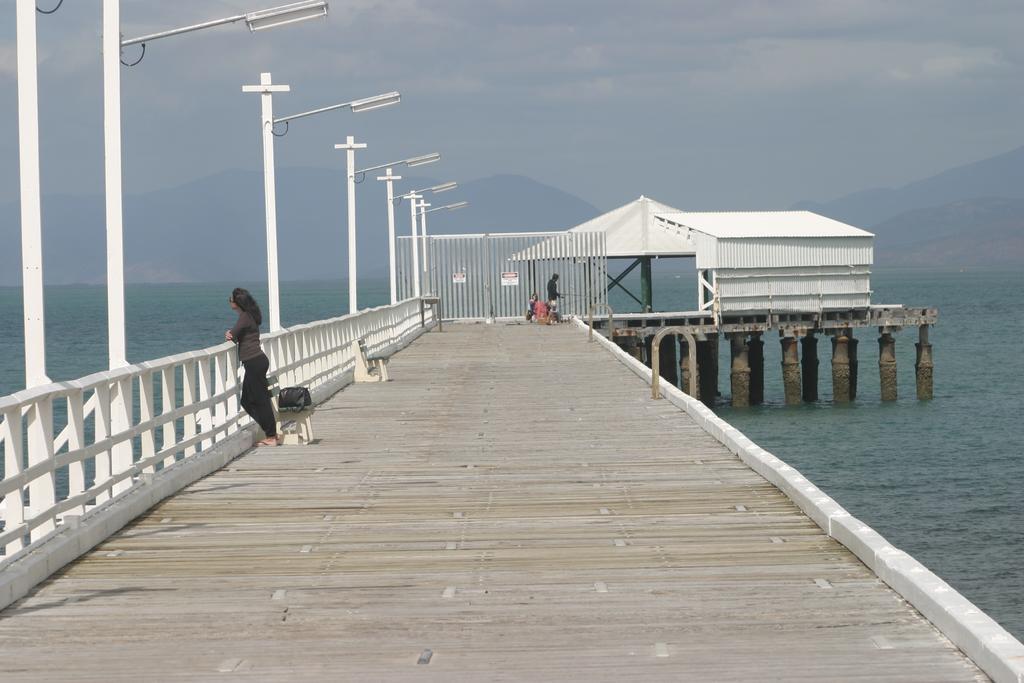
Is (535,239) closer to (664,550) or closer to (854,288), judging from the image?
(854,288)

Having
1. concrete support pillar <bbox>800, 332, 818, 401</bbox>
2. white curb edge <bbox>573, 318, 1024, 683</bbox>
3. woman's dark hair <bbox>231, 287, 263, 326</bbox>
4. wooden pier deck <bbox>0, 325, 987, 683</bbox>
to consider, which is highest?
woman's dark hair <bbox>231, 287, 263, 326</bbox>

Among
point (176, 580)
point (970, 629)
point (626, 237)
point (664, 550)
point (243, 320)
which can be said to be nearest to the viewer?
point (970, 629)

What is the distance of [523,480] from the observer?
13625 mm

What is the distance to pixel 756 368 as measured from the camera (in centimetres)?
5391

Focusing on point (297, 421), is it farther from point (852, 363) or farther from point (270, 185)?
point (852, 363)

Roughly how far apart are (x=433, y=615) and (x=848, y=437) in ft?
115

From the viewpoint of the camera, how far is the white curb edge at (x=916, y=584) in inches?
272

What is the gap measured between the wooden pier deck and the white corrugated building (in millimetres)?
36326

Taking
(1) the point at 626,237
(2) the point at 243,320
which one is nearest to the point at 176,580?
(2) the point at 243,320

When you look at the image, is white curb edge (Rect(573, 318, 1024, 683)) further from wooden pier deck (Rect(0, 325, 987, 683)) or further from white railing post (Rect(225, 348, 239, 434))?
white railing post (Rect(225, 348, 239, 434))

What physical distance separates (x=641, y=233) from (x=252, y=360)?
46.3 m

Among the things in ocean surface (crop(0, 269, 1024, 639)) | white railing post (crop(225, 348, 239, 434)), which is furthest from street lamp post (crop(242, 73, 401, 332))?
ocean surface (crop(0, 269, 1024, 639))

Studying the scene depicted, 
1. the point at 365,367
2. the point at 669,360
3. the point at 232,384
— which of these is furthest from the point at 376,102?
the point at 669,360

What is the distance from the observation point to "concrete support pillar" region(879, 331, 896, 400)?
52.0 meters
